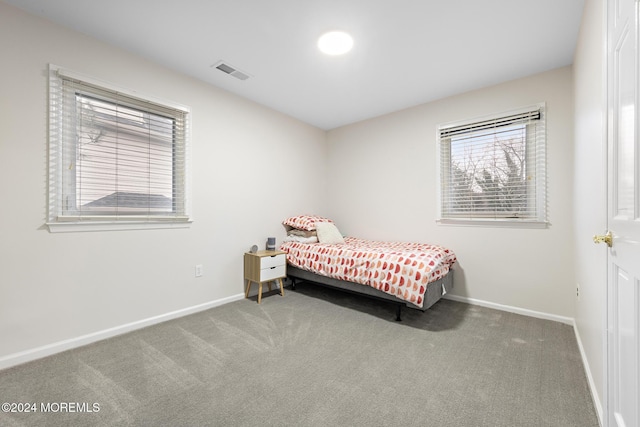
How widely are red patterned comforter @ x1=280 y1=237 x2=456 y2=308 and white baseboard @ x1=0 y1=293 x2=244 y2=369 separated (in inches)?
50.3

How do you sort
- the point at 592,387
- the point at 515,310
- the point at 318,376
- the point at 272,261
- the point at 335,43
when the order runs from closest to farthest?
the point at 592,387 → the point at 318,376 → the point at 335,43 → the point at 515,310 → the point at 272,261

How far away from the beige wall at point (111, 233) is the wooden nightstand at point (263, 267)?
0.12 m

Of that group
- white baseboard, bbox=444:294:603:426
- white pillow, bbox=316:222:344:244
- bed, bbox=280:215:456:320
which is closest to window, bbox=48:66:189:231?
bed, bbox=280:215:456:320

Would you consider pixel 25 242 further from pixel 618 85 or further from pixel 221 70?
pixel 618 85

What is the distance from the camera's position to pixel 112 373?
1718 millimetres

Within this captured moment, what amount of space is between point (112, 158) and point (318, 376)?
2.41 meters

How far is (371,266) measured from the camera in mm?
2697

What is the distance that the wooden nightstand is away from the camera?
9.98ft

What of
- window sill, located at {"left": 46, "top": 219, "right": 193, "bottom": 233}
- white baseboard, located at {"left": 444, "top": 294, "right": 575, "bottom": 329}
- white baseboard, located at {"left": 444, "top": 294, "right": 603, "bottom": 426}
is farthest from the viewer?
white baseboard, located at {"left": 444, "top": 294, "right": 575, "bottom": 329}

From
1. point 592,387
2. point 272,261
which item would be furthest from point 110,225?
point 592,387

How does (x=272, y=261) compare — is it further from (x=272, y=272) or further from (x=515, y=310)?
(x=515, y=310)

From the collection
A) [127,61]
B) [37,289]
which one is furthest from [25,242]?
[127,61]

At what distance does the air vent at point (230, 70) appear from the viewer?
255cm

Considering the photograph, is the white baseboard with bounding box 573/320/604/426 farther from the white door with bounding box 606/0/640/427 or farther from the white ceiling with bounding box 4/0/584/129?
the white ceiling with bounding box 4/0/584/129
